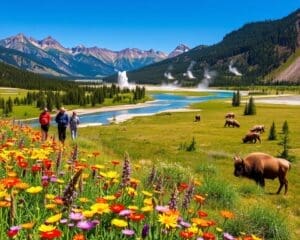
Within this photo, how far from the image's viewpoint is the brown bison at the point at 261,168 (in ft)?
73.8

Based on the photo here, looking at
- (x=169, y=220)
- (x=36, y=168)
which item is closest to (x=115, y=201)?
(x=36, y=168)

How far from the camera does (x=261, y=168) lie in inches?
882

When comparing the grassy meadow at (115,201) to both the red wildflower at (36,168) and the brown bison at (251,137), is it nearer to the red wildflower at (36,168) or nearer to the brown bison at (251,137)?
the red wildflower at (36,168)

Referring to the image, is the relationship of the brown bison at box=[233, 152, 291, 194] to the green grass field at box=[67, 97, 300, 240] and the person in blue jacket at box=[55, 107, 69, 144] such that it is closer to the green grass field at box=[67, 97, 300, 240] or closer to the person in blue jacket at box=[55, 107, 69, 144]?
the green grass field at box=[67, 97, 300, 240]

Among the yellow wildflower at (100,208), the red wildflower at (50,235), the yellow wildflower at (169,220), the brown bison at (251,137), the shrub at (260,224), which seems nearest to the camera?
the red wildflower at (50,235)

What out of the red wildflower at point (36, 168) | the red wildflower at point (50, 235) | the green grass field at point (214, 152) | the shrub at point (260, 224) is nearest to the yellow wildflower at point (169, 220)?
the red wildflower at point (50, 235)

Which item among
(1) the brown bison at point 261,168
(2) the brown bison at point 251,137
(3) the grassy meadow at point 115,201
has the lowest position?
(2) the brown bison at point 251,137

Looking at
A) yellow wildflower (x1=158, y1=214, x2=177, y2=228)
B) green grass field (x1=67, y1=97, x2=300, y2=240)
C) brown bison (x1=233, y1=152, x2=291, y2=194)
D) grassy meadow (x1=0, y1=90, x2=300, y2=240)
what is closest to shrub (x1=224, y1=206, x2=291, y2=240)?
grassy meadow (x1=0, y1=90, x2=300, y2=240)

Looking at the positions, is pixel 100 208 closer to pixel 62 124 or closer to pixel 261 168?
pixel 261 168

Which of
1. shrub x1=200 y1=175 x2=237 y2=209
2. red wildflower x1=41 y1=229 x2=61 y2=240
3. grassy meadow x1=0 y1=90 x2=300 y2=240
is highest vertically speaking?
red wildflower x1=41 y1=229 x2=61 y2=240

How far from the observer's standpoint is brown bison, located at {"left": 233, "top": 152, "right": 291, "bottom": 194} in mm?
22500

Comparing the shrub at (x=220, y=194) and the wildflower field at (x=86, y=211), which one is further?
the shrub at (x=220, y=194)

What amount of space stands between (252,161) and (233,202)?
8635 millimetres

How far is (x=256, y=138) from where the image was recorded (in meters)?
49.4
